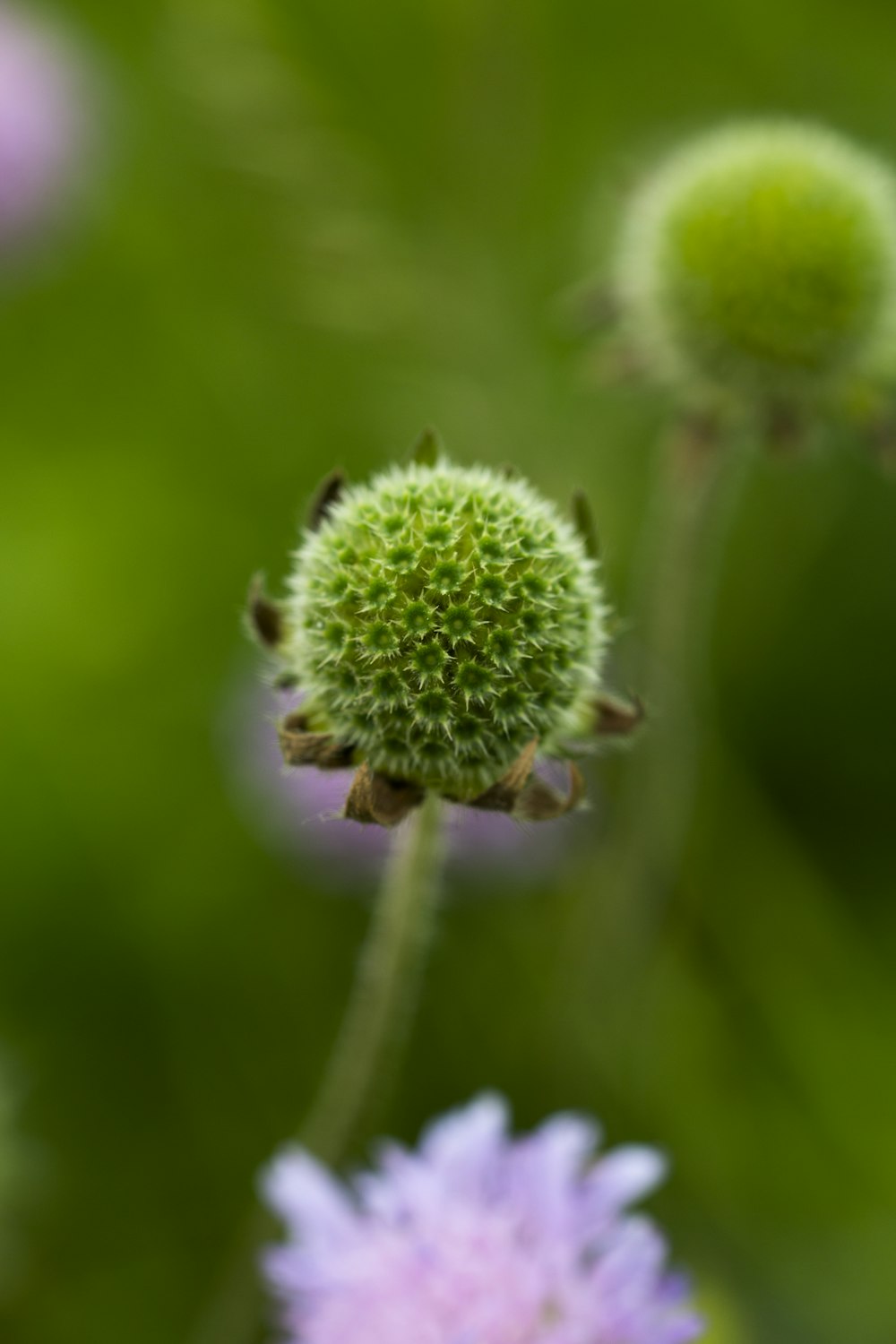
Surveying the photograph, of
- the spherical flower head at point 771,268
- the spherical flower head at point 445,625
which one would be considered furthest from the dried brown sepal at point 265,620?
the spherical flower head at point 771,268

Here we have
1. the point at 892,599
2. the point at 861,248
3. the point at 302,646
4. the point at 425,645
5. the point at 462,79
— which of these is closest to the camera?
the point at 425,645

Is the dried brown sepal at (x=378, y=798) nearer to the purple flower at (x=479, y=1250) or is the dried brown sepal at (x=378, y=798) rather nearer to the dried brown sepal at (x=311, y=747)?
the dried brown sepal at (x=311, y=747)

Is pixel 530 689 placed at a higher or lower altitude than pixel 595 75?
lower

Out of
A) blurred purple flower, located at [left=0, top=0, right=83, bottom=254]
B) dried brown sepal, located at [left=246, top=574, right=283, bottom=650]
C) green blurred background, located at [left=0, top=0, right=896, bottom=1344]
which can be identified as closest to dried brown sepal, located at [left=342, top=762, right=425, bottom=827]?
dried brown sepal, located at [left=246, top=574, right=283, bottom=650]

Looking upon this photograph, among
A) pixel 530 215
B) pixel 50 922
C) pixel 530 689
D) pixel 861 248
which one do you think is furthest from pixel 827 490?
pixel 530 689

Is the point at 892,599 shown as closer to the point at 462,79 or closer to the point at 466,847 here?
the point at 466,847
